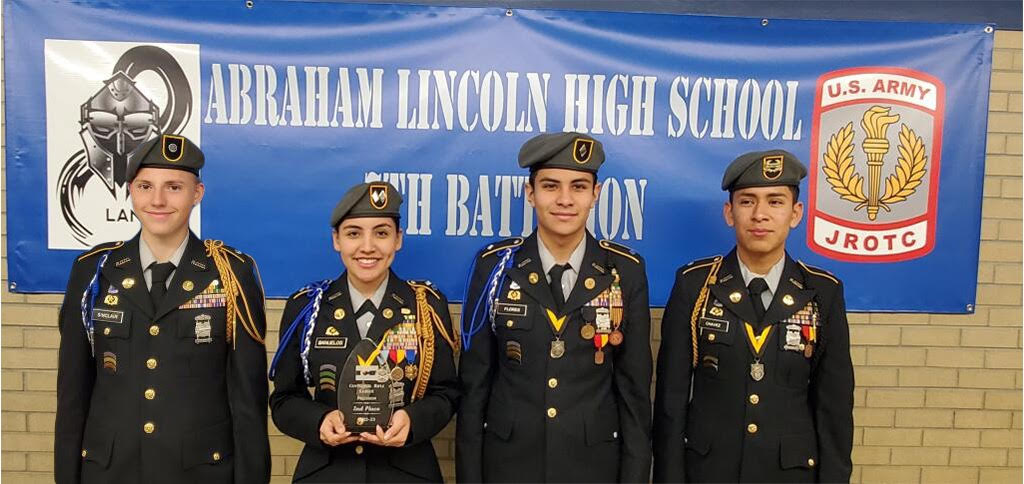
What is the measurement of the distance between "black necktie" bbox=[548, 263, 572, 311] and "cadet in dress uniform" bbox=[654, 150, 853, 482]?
0.45 metres

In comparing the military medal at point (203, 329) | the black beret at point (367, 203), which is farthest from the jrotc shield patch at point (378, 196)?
the military medal at point (203, 329)

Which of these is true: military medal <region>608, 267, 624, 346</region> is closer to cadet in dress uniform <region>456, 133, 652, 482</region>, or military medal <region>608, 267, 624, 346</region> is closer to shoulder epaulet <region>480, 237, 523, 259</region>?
cadet in dress uniform <region>456, 133, 652, 482</region>

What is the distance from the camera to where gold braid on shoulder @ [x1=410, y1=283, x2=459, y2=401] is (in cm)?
252

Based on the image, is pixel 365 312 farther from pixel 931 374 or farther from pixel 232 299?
pixel 931 374

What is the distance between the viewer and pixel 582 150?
8.45 ft

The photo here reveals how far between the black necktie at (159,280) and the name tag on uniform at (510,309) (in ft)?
3.95

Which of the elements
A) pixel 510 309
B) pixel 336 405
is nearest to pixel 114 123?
pixel 336 405

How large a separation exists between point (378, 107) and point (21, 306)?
6.51 feet

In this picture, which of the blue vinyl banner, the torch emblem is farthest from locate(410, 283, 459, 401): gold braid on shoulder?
the torch emblem

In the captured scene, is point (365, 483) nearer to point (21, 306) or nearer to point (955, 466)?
point (21, 306)

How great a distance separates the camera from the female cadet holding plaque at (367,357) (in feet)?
7.79

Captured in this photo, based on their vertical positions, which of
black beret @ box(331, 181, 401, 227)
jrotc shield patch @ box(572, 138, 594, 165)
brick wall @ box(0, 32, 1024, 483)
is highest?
jrotc shield patch @ box(572, 138, 594, 165)

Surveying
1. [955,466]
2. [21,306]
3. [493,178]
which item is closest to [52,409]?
[21,306]

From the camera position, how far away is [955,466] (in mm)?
3613
